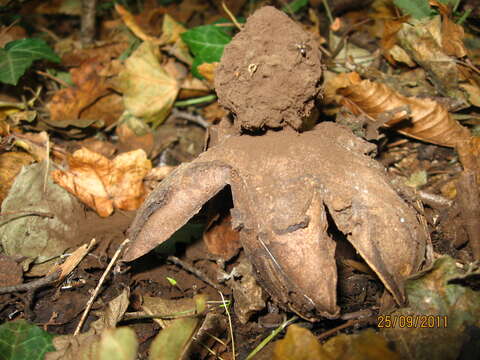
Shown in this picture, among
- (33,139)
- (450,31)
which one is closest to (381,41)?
(450,31)

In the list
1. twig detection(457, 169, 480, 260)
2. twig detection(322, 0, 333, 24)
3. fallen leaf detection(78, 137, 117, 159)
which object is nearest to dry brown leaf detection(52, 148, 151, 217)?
fallen leaf detection(78, 137, 117, 159)

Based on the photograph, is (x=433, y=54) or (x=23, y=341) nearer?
(x=23, y=341)

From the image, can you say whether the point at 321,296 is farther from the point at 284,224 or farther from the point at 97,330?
the point at 97,330

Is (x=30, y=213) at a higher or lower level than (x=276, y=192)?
lower

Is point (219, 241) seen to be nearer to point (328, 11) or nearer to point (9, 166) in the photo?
point (9, 166)

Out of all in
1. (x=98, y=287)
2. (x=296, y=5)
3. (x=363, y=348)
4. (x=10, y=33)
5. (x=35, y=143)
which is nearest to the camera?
(x=363, y=348)

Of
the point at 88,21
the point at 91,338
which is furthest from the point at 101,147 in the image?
the point at 91,338

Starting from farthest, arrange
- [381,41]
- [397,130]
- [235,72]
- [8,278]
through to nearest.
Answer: [381,41]
[397,130]
[8,278]
[235,72]
